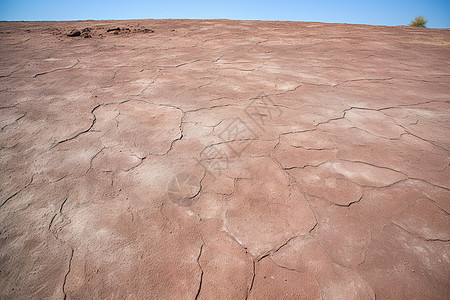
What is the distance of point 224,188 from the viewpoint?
1088mm

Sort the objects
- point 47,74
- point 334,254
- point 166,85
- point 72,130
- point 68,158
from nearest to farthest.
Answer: point 334,254
point 68,158
point 72,130
point 166,85
point 47,74

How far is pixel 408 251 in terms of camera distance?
2.70 feet

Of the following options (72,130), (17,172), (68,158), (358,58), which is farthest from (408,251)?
(358,58)

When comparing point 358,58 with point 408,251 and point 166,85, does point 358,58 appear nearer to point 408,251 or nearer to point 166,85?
point 166,85

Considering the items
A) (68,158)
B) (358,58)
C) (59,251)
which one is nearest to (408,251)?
(59,251)

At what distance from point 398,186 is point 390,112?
3.23 ft

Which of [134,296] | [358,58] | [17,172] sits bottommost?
[134,296]

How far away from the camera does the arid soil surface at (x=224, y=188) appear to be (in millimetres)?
761

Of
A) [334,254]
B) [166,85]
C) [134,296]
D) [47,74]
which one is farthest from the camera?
[47,74]

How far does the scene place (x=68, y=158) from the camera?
1262 mm

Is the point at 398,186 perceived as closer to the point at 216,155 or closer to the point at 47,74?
the point at 216,155

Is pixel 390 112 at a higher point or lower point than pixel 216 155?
higher

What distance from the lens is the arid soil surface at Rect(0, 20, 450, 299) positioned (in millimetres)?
761

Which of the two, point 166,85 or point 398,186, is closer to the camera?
point 398,186
